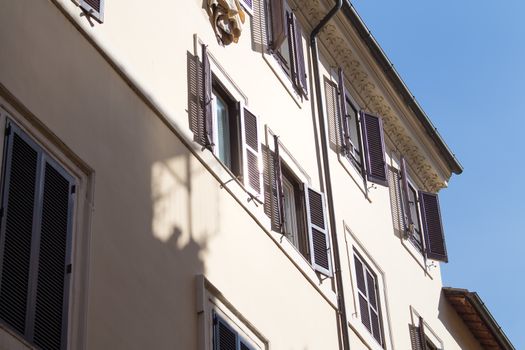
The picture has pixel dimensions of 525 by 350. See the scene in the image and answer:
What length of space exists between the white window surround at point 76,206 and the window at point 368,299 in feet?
22.4

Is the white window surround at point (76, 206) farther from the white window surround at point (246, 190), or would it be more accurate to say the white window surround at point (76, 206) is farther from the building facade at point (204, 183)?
the white window surround at point (246, 190)

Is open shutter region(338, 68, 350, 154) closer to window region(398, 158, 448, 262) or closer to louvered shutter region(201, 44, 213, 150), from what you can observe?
window region(398, 158, 448, 262)

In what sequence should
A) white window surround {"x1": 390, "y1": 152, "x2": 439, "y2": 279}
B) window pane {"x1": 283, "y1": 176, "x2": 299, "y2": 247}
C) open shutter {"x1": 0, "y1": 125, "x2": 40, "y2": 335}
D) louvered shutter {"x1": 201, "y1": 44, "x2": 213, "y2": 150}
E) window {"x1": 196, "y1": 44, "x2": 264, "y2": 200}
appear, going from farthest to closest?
white window surround {"x1": 390, "y1": 152, "x2": 439, "y2": 279} < window pane {"x1": 283, "y1": 176, "x2": 299, "y2": 247} < window {"x1": 196, "y1": 44, "x2": 264, "y2": 200} < louvered shutter {"x1": 201, "y1": 44, "x2": 213, "y2": 150} < open shutter {"x1": 0, "y1": 125, "x2": 40, "y2": 335}

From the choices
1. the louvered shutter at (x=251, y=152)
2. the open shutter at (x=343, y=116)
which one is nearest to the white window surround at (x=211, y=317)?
the louvered shutter at (x=251, y=152)

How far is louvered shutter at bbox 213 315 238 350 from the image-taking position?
11141 mm

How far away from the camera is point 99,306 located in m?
9.39

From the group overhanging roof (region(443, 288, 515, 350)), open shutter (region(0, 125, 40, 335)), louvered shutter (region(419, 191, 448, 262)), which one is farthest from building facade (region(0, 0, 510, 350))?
louvered shutter (region(419, 191, 448, 262))

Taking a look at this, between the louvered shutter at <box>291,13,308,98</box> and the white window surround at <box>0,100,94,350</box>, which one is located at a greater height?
the louvered shutter at <box>291,13,308,98</box>

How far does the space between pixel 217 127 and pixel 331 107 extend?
4581 millimetres

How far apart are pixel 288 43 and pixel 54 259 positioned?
8.07m

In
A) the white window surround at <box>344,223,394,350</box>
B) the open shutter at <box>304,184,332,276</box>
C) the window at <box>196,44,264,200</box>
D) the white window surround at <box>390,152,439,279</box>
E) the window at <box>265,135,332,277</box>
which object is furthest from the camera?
the white window surround at <box>390,152,439,279</box>

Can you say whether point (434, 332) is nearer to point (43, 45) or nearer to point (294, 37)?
point (294, 37)

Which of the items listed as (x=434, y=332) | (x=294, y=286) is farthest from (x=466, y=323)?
(x=294, y=286)

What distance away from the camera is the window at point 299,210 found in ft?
46.2
